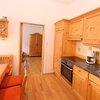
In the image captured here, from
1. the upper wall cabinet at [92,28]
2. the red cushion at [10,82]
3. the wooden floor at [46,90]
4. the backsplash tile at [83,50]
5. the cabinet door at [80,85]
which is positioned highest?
the upper wall cabinet at [92,28]

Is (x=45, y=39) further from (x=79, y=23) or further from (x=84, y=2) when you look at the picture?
(x=84, y=2)

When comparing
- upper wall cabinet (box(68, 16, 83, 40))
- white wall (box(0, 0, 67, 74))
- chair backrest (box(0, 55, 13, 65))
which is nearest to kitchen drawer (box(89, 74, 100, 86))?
upper wall cabinet (box(68, 16, 83, 40))

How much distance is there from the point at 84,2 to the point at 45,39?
179cm

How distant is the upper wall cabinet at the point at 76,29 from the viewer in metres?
2.70

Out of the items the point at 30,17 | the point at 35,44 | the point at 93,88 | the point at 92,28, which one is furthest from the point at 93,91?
the point at 35,44

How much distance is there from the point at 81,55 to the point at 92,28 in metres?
1.12

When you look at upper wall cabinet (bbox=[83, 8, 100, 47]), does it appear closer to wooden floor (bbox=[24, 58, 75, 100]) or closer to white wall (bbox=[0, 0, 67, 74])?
wooden floor (bbox=[24, 58, 75, 100])

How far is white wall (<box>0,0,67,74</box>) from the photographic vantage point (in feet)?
11.0

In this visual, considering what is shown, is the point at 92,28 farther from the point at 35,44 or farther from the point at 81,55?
the point at 35,44

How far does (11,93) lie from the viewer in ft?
5.26

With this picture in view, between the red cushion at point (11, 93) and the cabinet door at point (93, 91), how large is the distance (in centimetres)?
130

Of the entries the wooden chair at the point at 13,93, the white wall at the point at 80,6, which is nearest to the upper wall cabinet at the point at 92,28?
the white wall at the point at 80,6

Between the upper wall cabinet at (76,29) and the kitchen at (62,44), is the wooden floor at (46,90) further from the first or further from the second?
the upper wall cabinet at (76,29)

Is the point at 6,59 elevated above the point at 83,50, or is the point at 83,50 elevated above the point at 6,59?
the point at 83,50
